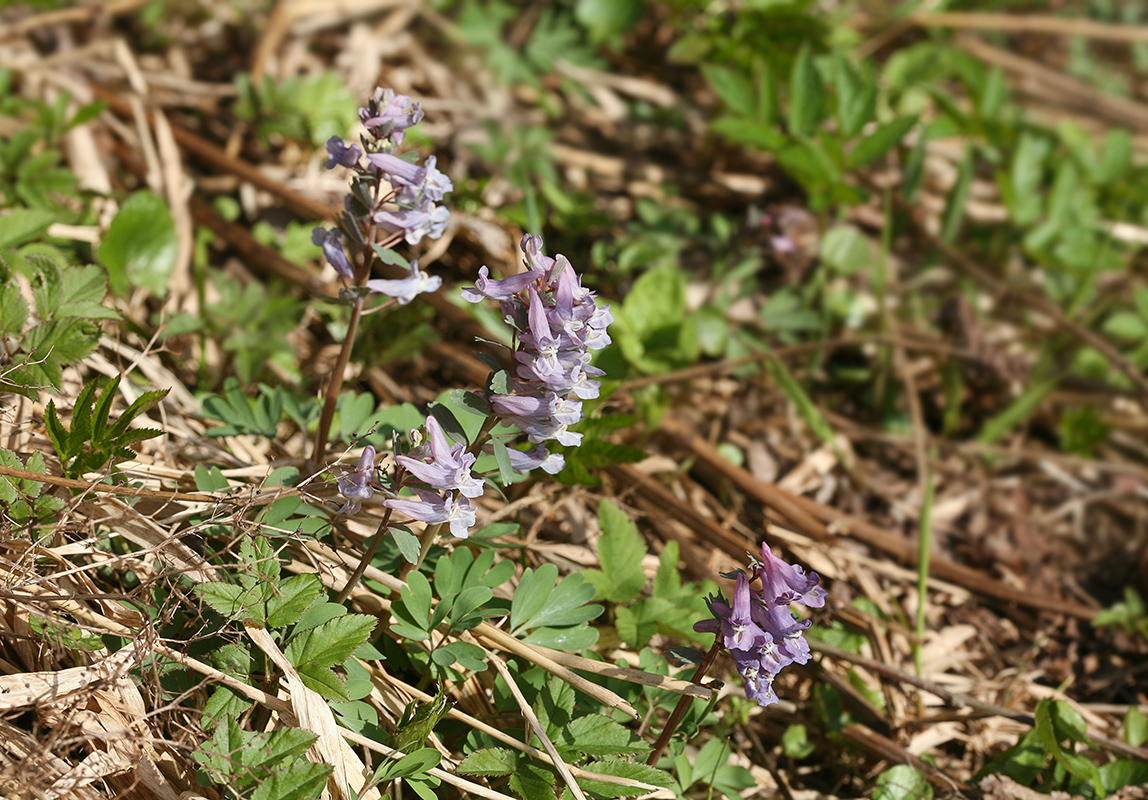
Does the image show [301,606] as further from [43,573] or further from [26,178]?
[26,178]

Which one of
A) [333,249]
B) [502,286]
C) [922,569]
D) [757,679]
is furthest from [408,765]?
[922,569]

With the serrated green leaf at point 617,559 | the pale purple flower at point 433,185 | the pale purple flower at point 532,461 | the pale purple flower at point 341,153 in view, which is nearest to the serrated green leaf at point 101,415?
the pale purple flower at point 341,153

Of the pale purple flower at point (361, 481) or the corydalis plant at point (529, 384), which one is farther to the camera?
the pale purple flower at point (361, 481)

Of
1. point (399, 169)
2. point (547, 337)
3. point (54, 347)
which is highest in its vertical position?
point (399, 169)

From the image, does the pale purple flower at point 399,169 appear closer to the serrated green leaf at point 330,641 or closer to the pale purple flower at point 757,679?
the serrated green leaf at point 330,641

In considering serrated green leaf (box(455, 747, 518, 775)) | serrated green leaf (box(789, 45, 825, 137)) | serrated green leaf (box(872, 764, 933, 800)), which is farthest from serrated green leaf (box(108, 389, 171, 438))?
serrated green leaf (box(789, 45, 825, 137))

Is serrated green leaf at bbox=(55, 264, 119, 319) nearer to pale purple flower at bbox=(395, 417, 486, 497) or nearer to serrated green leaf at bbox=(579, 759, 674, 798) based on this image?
pale purple flower at bbox=(395, 417, 486, 497)

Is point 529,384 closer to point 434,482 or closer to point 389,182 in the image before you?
point 434,482
